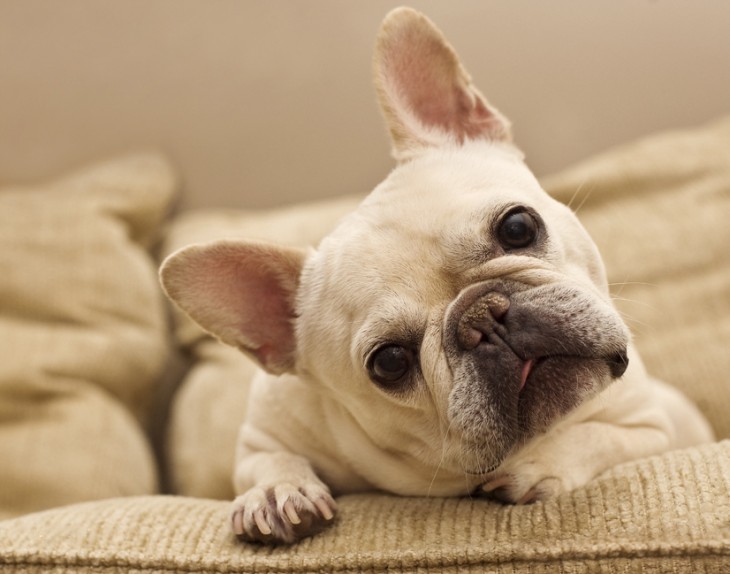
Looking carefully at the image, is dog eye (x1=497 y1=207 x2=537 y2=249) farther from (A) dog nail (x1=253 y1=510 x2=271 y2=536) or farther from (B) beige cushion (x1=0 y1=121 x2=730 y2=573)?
(A) dog nail (x1=253 y1=510 x2=271 y2=536)

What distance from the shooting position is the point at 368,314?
3.75ft

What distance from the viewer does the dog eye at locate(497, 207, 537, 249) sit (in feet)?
3.78

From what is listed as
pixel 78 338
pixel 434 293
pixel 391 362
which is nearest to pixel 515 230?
pixel 434 293

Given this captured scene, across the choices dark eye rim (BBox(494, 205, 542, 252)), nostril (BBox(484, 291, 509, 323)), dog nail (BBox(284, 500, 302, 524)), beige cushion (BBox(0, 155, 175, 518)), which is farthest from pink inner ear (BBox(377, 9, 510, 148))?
beige cushion (BBox(0, 155, 175, 518))

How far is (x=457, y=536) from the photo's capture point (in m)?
1.01

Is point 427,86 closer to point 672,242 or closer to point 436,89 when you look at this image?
point 436,89

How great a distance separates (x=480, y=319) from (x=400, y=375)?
16cm

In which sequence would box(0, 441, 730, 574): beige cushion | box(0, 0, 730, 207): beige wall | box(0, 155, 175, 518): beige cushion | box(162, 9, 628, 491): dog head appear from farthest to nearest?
box(0, 0, 730, 207): beige wall, box(0, 155, 175, 518): beige cushion, box(162, 9, 628, 491): dog head, box(0, 441, 730, 574): beige cushion

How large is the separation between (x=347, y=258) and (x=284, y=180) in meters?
1.26

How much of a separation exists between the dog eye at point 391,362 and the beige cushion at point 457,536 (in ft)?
0.65

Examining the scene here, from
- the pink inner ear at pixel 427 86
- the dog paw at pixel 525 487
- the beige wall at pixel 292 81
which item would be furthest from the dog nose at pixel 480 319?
the beige wall at pixel 292 81

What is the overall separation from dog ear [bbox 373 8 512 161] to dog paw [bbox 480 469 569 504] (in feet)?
1.90

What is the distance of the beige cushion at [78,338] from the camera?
1.82 m

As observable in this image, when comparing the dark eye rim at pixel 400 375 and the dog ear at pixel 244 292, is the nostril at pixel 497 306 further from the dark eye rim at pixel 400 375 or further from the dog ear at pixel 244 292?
the dog ear at pixel 244 292
